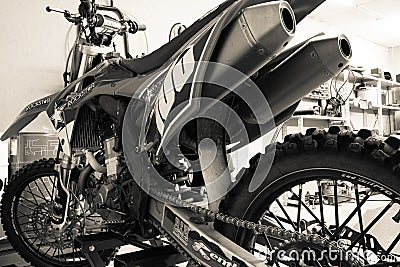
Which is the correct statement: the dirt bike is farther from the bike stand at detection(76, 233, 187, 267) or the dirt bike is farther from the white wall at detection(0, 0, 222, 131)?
the white wall at detection(0, 0, 222, 131)

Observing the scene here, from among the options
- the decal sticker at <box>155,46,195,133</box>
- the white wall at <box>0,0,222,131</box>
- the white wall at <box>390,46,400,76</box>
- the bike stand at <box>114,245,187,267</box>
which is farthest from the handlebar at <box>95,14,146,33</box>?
the white wall at <box>390,46,400,76</box>

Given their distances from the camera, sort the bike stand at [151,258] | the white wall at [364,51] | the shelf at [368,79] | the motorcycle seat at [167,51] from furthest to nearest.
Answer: the white wall at [364,51]
the shelf at [368,79]
the bike stand at [151,258]
the motorcycle seat at [167,51]

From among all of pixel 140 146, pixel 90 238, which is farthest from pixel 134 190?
pixel 90 238

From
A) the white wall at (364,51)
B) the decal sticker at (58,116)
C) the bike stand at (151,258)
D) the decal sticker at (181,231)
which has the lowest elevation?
the bike stand at (151,258)

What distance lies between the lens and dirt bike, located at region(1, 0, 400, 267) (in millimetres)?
785

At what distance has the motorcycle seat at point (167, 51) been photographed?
95 cm

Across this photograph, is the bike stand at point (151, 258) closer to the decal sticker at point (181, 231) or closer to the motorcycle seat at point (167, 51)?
the decal sticker at point (181, 231)

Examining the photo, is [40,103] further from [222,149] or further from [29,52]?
[29,52]

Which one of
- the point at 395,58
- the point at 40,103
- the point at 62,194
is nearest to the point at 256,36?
the point at 40,103

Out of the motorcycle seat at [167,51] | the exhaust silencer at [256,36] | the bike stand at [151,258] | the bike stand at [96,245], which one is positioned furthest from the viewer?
the bike stand at [96,245]

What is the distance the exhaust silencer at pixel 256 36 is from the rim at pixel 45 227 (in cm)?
94

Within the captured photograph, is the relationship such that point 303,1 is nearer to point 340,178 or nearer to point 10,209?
point 340,178

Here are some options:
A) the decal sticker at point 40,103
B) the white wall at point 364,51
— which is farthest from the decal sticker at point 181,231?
the white wall at point 364,51

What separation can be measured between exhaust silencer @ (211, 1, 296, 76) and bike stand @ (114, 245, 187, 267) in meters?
0.60
